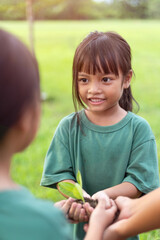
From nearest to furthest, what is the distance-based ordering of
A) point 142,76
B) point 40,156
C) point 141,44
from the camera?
1. point 40,156
2. point 142,76
3. point 141,44

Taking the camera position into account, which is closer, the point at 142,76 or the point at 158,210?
the point at 158,210

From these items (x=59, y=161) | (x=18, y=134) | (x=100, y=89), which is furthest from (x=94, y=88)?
(x=18, y=134)

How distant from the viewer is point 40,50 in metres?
14.9

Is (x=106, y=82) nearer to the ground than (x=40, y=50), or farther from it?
farther from it

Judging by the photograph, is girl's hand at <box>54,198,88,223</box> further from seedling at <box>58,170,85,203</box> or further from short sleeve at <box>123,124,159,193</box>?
short sleeve at <box>123,124,159,193</box>

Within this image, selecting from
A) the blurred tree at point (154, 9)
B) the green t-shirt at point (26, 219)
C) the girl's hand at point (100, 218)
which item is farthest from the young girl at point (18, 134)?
the blurred tree at point (154, 9)

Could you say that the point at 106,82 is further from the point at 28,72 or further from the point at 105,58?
the point at 28,72

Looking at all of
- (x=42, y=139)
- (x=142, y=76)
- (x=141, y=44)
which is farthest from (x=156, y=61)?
(x=42, y=139)

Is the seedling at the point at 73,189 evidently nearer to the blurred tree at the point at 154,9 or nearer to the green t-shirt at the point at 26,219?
the green t-shirt at the point at 26,219

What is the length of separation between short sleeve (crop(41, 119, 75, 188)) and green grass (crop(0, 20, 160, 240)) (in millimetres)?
662

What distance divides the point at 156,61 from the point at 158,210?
1045 cm

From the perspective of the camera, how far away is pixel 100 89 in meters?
1.98

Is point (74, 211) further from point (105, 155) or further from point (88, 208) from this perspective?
point (105, 155)

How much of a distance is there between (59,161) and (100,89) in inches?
17.9
